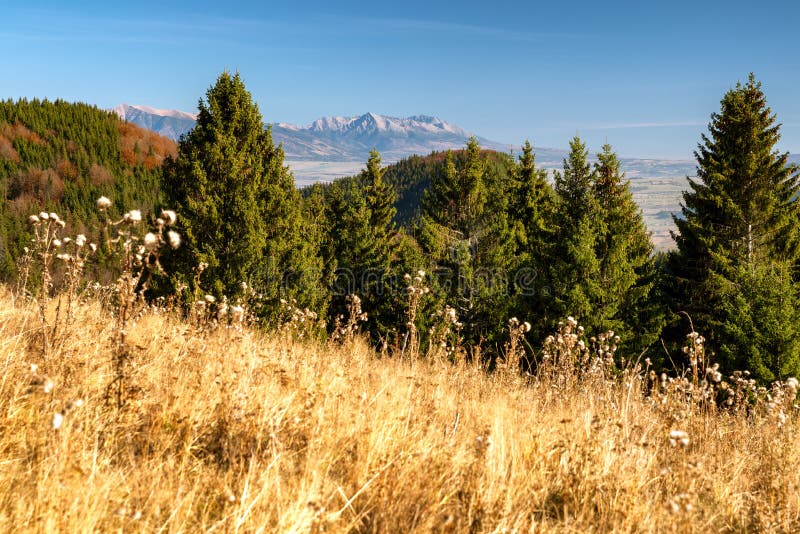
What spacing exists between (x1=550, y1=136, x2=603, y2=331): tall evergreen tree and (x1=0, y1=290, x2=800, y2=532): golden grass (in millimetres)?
23805

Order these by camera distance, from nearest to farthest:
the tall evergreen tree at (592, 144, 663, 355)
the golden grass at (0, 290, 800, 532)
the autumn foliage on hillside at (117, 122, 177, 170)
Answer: the golden grass at (0, 290, 800, 532), the tall evergreen tree at (592, 144, 663, 355), the autumn foliage on hillside at (117, 122, 177, 170)

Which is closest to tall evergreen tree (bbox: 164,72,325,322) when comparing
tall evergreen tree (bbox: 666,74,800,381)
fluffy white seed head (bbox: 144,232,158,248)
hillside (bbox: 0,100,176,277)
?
fluffy white seed head (bbox: 144,232,158,248)

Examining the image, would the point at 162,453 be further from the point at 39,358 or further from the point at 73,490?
the point at 39,358

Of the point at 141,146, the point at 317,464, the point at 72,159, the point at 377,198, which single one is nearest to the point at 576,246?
the point at 377,198

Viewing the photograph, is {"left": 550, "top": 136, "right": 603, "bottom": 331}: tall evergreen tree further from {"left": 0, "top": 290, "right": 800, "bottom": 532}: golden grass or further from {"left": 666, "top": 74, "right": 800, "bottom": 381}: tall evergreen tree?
{"left": 0, "top": 290, "right": 800, "bottom": 532}: golden grass

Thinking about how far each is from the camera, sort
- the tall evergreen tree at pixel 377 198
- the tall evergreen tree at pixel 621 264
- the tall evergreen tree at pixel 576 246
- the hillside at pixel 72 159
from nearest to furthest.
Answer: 1. the tall evergreen tree at pixel 576 246
2. the tall evergreen tree at pixel 621 264
3. the tall evergreen tree at pixel 377 198
4. the hillside at pixel 72 159

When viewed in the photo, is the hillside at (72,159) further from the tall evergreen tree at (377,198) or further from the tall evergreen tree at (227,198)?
the tall evergreen tree at (227,198)

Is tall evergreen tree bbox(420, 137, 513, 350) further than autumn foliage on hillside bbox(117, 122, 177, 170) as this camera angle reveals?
No

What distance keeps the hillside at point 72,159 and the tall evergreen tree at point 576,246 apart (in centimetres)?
11171

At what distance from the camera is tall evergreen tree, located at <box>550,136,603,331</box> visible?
26672mm

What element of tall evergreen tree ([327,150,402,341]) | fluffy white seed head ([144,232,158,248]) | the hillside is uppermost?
the hillside

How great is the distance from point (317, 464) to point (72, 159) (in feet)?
596

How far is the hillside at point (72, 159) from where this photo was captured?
129 meters

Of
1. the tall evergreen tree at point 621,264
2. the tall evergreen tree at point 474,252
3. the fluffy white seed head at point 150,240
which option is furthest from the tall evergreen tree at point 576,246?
the fluffy white seed head at point 150,240
